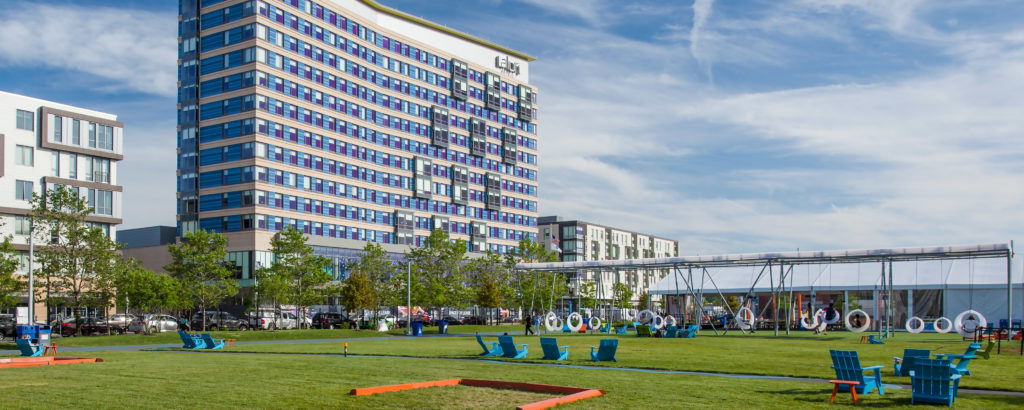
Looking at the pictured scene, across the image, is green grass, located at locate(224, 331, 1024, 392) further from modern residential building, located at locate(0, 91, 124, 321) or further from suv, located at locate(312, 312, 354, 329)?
modern residential building, located at locate(0, 91, 124, 321)

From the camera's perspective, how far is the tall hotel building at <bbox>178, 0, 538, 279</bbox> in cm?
9106

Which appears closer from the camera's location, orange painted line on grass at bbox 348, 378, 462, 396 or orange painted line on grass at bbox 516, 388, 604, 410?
orange painted line on grass at bbox 516, 388, 604, 410

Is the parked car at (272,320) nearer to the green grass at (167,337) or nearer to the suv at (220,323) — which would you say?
the suv at (220,323)

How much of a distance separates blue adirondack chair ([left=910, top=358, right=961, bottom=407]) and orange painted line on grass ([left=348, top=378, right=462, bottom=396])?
10245 millimetres

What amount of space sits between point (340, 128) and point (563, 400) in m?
89.8

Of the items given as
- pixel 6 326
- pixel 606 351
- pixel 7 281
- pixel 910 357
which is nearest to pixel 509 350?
pixel 606 351

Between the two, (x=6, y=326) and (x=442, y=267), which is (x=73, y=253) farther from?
(x=442, y=267)

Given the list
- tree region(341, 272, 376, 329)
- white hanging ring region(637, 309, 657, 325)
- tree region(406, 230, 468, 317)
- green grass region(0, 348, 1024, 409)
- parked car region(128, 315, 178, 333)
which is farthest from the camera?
tree region(406, 230, 468, 317)

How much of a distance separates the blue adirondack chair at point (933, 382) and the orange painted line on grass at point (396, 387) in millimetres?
10245

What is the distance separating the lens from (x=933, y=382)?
55.9 feet

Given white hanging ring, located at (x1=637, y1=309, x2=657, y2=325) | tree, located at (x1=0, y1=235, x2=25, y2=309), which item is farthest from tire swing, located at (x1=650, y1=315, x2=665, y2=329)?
tree, located at (x1=0, y1=235, x2=25, y2=309)

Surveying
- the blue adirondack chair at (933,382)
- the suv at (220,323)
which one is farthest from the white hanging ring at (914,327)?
the suv at (220,323)

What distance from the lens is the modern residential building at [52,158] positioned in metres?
75.6

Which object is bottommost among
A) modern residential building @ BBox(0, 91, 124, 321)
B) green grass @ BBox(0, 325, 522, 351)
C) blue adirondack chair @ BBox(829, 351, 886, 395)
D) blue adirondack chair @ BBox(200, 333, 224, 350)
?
green grass @ BBox(0, 325, 522, 351)
